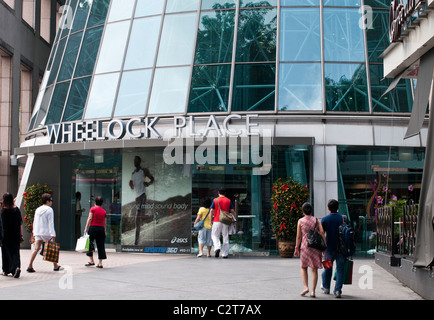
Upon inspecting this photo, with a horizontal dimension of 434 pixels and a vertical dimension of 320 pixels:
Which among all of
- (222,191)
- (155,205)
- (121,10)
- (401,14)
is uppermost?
(121,10)

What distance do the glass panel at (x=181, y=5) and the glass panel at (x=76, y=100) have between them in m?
3.88

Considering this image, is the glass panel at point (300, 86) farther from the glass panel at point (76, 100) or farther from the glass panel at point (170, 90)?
the glass panel at point (76, 100)

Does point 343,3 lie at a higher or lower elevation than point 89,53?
higher

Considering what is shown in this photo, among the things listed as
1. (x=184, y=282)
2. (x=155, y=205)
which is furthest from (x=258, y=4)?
(x=184, y=282)

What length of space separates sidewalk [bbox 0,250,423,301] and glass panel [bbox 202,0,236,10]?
924 centimetres

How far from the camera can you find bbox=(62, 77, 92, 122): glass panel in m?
23.0

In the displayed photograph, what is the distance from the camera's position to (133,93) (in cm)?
2214

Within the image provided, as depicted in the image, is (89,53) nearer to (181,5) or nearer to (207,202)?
(181,5)

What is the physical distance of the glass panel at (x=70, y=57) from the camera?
2453 cm

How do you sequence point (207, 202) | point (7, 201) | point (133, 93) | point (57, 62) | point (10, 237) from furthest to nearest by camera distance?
point (57, 62), point (133, 93), point (207, 202), point (7, 201), point (10, 237)

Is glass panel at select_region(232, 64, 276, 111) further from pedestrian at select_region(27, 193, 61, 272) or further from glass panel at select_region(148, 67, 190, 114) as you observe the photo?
pedestrian at select_region(27, 193, 61, 272)

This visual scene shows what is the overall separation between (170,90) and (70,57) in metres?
5.44

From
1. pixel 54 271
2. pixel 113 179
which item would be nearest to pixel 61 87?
pixel 113 179

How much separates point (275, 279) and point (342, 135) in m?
7.82
